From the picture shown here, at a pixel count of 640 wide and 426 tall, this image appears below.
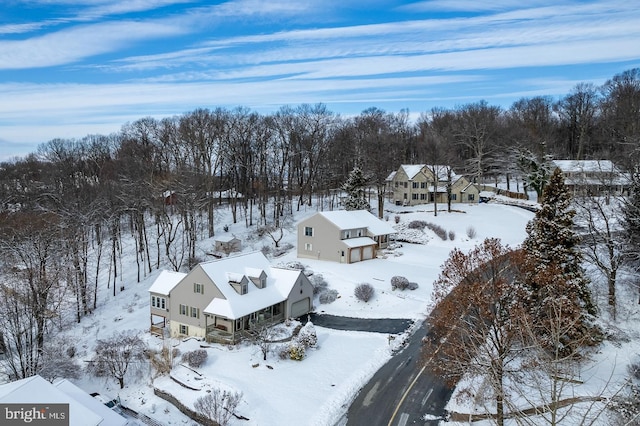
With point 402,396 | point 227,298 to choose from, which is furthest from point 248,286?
point 402,396

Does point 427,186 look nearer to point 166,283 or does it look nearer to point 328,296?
point 328,296

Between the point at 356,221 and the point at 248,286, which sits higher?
the point at 356,221

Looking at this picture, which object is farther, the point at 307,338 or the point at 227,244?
the point at 227,244

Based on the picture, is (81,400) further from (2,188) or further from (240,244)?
(2,188)

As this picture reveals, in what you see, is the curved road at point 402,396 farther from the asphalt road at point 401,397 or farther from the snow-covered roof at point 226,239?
the snow-covered roof at point 226,239

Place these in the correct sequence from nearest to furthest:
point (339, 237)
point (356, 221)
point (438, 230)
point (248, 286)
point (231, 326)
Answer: point (231, 326) < point (248, 286) < point (339, 237) < point (356, 221) < point (438, 230)

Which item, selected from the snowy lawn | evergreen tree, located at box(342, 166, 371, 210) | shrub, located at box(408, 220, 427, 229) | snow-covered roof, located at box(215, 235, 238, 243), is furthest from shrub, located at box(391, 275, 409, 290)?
snow-covered roof, located at box(215, 235, 238, 243)

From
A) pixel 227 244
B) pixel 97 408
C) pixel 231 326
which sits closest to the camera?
pixel 97 408

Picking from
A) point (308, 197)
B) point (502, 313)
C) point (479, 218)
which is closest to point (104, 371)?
point (502, 313)

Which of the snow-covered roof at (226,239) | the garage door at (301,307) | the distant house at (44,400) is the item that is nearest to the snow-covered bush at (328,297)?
the garage door at (301,307)
